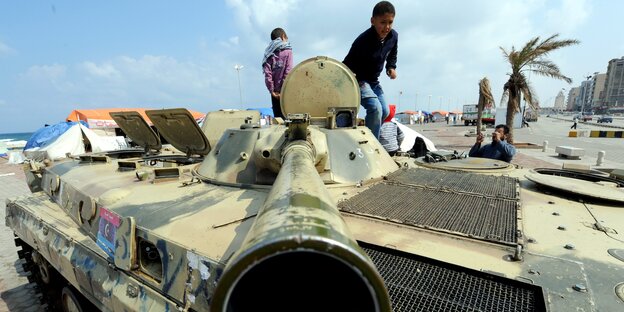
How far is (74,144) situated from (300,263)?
69.6ft

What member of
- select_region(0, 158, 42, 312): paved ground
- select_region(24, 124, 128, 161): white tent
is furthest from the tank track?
select_region(24, 124, 128, 161): white tent

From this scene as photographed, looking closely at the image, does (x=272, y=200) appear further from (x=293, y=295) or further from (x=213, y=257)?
(x=213, y=257)

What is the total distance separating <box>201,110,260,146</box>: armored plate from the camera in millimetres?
7331

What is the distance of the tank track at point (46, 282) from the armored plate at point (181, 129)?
2.48 metres

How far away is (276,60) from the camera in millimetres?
6949

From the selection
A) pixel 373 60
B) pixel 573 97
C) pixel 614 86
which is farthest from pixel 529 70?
pixel 573 97

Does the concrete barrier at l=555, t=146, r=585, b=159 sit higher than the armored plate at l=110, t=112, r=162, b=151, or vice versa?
the armored plate at l=110, t=112, r=162, b=151

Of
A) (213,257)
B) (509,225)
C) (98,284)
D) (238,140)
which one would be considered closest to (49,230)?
(98,284)

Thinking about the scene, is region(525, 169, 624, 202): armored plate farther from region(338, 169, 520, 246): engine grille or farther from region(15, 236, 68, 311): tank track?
region(15, 236, 68, 311): tank track

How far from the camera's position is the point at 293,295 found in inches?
69.7

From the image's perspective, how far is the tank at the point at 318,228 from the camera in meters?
1.54

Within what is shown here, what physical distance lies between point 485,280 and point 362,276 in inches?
49.6

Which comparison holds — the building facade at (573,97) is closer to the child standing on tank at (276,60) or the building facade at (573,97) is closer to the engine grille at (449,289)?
the child standing on tank at (276,60)

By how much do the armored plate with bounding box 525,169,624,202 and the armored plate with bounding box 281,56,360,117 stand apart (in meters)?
2.66
